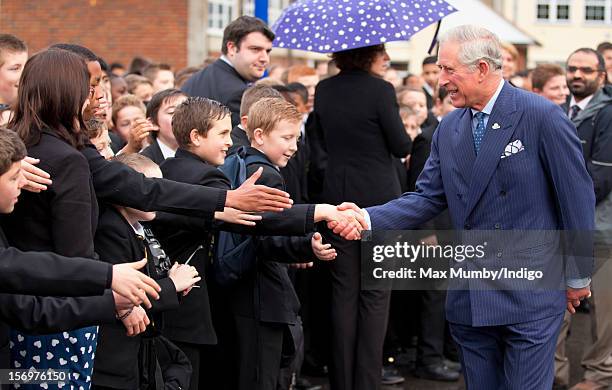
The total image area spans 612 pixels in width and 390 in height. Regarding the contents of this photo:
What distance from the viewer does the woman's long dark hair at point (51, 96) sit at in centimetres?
425

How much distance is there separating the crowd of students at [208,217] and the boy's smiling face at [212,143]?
0.04ft

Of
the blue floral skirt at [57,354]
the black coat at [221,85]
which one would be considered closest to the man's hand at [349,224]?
the blue floral skirt at [57,354]

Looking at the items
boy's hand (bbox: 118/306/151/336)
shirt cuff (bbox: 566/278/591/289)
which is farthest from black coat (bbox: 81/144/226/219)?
shirt cuff (bbox: 566/278/591/289)

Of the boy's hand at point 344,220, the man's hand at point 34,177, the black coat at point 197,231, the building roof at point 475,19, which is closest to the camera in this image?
the man's hand at point 34,177

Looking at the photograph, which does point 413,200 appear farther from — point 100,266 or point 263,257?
point 100,266

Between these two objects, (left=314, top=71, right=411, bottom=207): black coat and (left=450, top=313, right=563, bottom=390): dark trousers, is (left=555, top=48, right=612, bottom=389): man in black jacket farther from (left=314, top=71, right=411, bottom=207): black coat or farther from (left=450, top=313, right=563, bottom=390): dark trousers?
(left=450, top=313, right=563, bottom=390): dark trousers

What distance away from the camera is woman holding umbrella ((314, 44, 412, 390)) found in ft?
23.9

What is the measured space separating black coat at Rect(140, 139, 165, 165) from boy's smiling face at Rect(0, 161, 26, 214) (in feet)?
8.51

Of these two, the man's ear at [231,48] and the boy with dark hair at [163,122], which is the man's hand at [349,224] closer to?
the boy with dark hair at [163,122]

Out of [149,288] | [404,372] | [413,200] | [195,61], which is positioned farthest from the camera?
[195,61]

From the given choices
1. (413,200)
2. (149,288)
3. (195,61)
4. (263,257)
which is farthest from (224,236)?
(195,61)

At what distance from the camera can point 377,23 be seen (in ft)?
24.4

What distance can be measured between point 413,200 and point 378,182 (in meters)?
1.93

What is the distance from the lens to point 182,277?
15.4 ft
